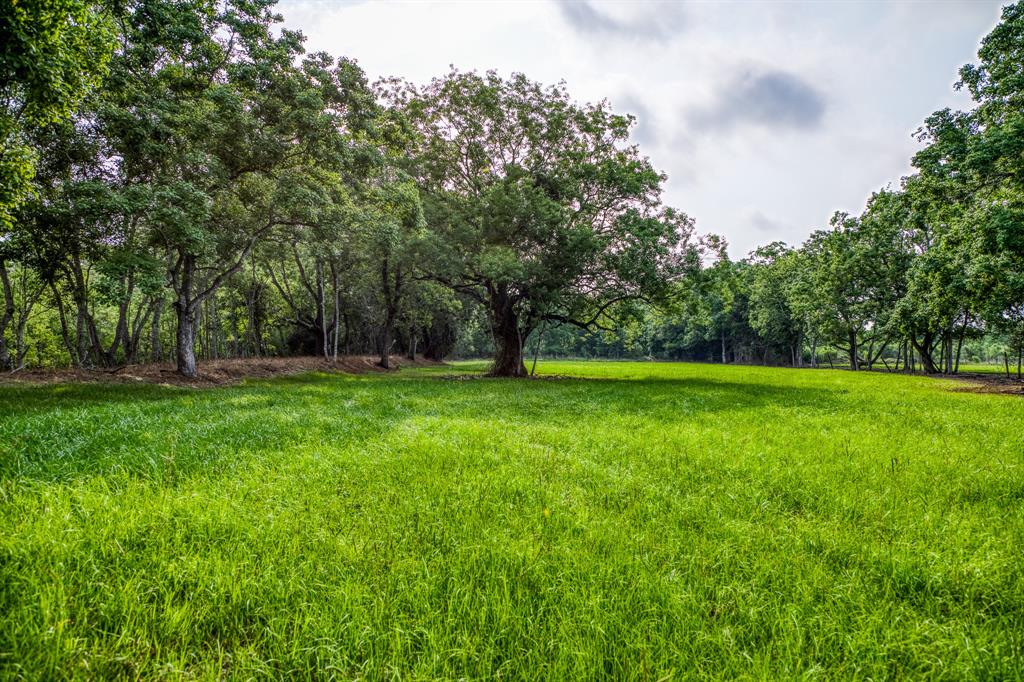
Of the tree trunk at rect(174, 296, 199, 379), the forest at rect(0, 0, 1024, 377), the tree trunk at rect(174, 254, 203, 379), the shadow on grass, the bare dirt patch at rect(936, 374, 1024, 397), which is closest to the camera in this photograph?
the shadow on grass

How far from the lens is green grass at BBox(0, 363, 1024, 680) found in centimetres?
209

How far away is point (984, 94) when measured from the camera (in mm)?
18250

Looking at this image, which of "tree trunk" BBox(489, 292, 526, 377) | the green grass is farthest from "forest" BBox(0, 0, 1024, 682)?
"tree trunk" BBox(489, 292, 526, 377)

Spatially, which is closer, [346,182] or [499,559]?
[499,559]

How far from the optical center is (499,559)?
118 inches

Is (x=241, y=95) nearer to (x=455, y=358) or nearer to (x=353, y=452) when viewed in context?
(x=353, y=452)

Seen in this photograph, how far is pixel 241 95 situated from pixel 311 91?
8.61 feet

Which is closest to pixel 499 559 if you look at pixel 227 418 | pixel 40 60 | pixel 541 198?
pixel 227 418

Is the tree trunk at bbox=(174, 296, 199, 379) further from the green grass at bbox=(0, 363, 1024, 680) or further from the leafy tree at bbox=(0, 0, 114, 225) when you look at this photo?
the green grass at bbox=(0, 363, 1024, 680)

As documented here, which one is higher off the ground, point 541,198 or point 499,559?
point 541,198

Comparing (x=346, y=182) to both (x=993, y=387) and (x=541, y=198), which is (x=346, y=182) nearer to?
(x=541, y=198)

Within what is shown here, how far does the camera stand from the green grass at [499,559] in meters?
2.09

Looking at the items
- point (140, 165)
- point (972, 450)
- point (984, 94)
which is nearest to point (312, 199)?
point (140, 165)

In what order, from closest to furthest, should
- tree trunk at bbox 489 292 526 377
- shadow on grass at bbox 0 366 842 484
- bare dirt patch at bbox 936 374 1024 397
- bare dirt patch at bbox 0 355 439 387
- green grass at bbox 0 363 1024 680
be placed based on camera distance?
green grass at bbox 0 363 1024 680, shadow on grass at bbox 0 366 842 484, bare dirt patch at bbox 0 355 439 387, bare dirt patch at bbox 936 374 1024 397, tree trunk at bbox 489 292 526 377
